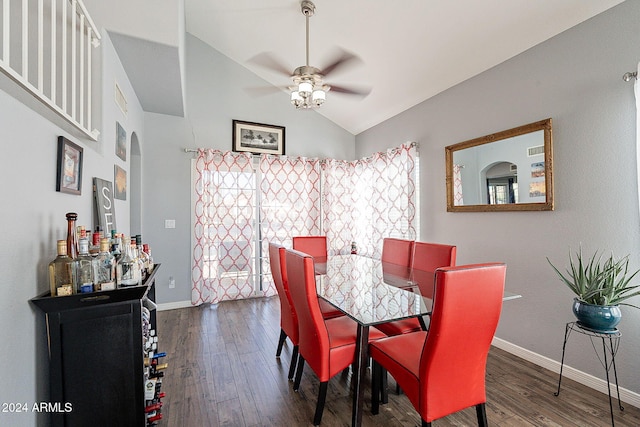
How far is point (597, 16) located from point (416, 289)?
7.80ft

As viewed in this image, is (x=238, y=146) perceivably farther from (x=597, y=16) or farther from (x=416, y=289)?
(x=597, y=16)

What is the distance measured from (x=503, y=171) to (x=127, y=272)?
3.06 metres

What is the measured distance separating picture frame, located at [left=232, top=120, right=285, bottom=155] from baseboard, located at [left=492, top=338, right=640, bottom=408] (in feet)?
12.4

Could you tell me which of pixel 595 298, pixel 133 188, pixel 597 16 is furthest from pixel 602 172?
pixel 133 188

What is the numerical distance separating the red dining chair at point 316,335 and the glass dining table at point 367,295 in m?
0.11

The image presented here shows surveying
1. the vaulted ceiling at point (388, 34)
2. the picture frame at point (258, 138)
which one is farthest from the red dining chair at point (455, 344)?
the picture frame at point (258, 138)

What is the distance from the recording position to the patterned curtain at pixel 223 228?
3.94 metres

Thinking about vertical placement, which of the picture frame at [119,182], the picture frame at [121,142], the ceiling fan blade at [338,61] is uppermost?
the ceiling fan blade at [338,61]

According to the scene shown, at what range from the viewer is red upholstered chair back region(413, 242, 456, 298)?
2.23m

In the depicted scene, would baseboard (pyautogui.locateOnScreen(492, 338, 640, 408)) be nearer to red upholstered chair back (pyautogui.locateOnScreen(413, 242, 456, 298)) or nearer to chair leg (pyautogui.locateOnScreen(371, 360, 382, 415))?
red upholstered chair back (pyautogui.locateOnScreen(413, 242, 456, 298))

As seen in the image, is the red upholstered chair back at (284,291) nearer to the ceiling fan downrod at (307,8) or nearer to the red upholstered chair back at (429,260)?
the red upholstered chair back at (429,260)

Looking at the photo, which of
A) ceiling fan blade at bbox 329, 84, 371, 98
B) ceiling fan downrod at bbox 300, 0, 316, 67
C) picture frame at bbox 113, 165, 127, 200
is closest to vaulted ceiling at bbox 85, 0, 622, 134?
ceiling fan downrod at bbox 300, 0, 316, 67

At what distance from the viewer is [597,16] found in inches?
80.0

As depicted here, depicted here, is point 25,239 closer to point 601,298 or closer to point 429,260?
point 429,260
